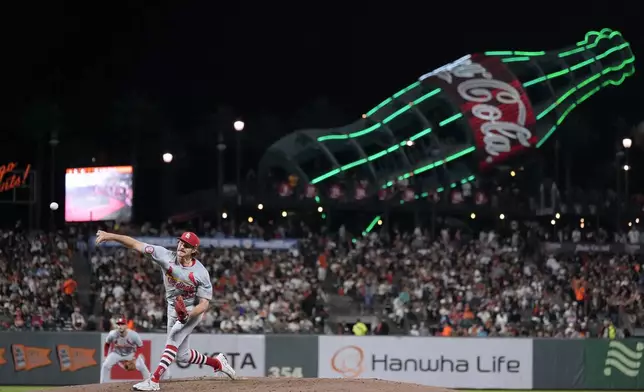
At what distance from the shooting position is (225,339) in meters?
22.7

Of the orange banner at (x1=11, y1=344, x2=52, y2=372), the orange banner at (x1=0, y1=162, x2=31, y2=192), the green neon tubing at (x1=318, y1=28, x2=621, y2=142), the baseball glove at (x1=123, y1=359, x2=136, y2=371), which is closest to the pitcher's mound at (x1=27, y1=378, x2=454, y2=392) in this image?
the baseball glove at (x1=123, y1=359, x2=136, y2=371)

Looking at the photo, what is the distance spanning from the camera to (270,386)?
44.0ft

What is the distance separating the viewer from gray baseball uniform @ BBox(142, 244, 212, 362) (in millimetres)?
12906

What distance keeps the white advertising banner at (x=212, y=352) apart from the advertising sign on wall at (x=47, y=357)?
18.4 inches

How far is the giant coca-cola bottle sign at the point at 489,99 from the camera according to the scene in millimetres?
42906

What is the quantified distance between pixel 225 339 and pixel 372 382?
29.8 feet

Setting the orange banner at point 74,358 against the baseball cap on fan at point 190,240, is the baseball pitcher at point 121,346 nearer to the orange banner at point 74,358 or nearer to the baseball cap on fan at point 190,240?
the orange banner at point 74,358

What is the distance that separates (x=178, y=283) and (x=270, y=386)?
1.80 metres

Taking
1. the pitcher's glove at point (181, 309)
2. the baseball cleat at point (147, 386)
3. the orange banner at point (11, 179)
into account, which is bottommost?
the baseball cleat at point (147, 386)

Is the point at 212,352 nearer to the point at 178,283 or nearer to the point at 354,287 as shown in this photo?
the point at 354,287

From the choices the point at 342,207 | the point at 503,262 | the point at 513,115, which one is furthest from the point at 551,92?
the point at 503,262

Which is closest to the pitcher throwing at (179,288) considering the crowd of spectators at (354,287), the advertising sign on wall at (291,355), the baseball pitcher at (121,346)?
the baseball pitcher at (121,346)

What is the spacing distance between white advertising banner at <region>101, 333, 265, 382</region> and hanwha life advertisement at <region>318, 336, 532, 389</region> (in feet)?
4.59

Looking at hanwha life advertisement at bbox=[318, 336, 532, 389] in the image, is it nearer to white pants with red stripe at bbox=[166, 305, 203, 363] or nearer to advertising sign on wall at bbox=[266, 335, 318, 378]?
advertising sign on wall at bbox=[266, 335, 318, 378]
